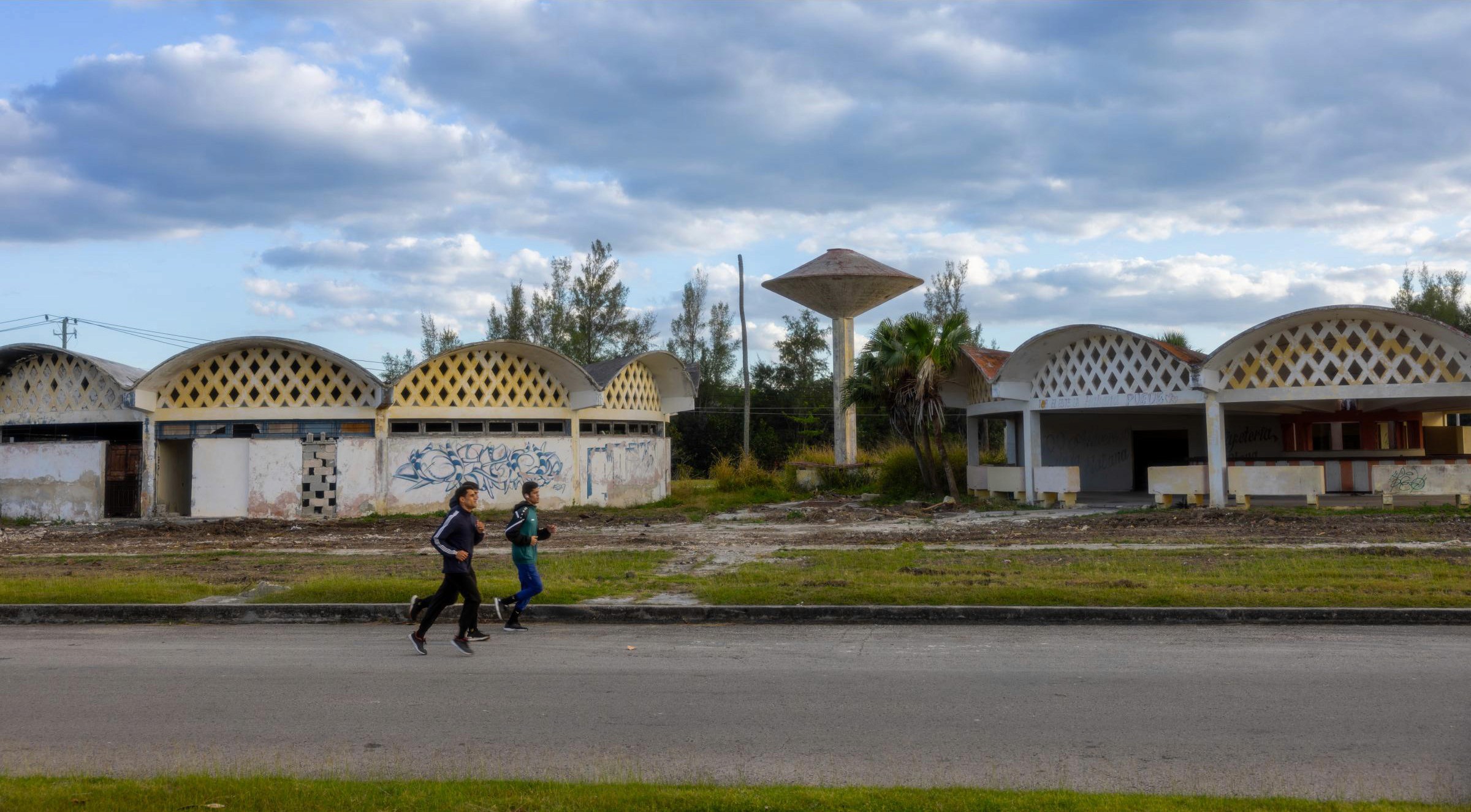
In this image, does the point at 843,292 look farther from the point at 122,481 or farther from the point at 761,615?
the point at 761,615

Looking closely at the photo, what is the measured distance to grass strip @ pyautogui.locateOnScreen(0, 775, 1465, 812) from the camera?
17.7ft

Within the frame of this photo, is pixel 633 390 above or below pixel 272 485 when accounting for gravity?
above

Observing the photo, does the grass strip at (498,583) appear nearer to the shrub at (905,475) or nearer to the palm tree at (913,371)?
the palm tree at (913,371)

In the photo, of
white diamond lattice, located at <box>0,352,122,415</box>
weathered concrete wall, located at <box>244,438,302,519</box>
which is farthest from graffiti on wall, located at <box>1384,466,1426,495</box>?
white diamond lattice, located at <box>0,352,122,415</box>

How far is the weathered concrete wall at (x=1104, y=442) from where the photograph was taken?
108ft

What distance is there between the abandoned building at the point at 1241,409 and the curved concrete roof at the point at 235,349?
1435 cm

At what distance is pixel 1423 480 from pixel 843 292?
52.6ft

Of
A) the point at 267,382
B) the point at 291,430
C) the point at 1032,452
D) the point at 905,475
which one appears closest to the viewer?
the point at 291,430

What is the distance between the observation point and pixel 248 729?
7.45 metres

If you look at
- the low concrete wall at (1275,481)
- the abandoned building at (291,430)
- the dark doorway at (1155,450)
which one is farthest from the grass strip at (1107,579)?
the dark doorway at (1155,450)

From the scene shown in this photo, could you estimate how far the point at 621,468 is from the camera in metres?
30.1

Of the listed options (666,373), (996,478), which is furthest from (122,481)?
(996,478)

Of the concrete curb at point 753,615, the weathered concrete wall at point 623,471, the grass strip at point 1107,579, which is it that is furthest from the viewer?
the weathered concrete wall at point 623,471

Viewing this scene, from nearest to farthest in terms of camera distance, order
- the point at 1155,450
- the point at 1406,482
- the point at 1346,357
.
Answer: the point at 1346,357 < the point at 1406,482 < the point at 1155,450
